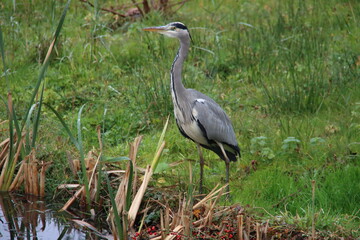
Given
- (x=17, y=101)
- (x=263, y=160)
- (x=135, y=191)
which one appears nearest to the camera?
(x=135, y=191)

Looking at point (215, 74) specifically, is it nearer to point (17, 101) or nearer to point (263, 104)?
point (263, 104)

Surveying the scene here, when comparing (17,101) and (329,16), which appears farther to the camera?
(329,16)

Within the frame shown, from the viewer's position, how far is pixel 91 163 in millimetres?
4742

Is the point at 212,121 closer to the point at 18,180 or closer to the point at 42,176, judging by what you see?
the point at 42,176

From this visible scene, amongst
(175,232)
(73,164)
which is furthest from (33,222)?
(175,232)

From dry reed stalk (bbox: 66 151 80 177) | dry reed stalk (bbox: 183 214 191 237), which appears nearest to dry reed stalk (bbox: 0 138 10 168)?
dry reed stalk (bbox: 66 151 80 177)

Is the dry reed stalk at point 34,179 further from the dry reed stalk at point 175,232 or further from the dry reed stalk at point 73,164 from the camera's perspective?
the dry reed stalk at point 175,232

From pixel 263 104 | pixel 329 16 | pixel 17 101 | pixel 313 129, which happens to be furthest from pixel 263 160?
pixel 329 16

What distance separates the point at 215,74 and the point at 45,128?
234cm

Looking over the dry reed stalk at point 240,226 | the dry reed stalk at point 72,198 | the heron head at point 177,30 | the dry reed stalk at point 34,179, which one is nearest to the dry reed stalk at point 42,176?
the dry reed stalk at point 34,179

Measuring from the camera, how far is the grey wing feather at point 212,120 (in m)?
5.09

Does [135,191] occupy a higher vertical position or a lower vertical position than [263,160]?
higher

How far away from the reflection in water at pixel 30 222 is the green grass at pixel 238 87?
0.36 meters

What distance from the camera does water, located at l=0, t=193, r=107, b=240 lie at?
4.32 meters
